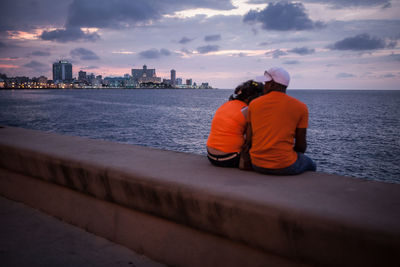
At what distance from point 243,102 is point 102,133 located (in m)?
35.5

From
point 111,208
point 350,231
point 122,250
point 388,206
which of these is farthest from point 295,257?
point 111,208

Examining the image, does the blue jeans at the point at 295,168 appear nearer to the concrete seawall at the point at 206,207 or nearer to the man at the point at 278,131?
the man at the point at 278,131

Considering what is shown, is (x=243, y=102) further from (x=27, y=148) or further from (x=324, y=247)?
(x=27, y=148)

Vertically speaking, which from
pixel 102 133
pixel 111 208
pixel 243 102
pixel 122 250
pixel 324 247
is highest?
pixel 243 102

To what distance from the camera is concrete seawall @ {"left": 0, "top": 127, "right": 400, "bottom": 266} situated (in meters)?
2.13

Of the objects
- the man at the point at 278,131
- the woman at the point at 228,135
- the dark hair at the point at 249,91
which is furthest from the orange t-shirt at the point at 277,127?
the dark hair at the point at 249,91

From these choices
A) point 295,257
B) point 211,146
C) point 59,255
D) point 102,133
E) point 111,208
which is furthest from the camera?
point 102,133

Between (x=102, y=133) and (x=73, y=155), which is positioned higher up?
(x=73, y=155)

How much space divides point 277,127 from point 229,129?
24.8 inches

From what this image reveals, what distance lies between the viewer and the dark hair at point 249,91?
4035mm

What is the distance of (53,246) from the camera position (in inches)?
132

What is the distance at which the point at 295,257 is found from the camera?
7.50 ft

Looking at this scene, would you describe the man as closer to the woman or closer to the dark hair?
the woman

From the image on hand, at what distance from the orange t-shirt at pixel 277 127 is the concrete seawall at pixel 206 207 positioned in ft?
0.67
